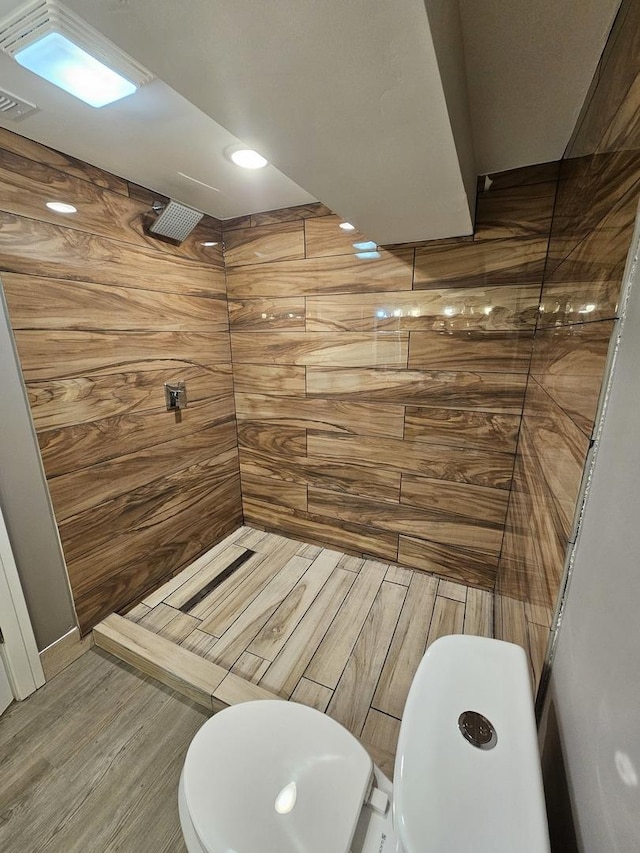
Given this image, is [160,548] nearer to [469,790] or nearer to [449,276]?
[469,790]

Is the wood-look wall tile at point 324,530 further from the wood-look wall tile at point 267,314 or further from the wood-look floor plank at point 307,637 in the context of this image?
the wood-look wall tile at point 267,314

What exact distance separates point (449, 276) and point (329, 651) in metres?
1.86

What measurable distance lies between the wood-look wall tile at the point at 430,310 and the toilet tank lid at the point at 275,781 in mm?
1642

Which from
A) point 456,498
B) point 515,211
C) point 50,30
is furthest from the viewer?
point 456,498

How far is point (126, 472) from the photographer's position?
1706 mm

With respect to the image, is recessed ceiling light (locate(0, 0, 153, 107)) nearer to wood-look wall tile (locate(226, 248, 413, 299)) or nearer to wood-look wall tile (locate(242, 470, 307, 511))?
wood-look wall tile (locate(226, 248, 413, 299))

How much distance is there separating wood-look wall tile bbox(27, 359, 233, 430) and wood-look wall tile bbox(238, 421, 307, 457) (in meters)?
0.38

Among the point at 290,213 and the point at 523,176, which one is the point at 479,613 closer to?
the point at 523,176

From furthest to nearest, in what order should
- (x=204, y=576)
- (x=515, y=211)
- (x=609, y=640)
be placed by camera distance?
Answer: (x=204, y=576) < (x=515, y=211) < (x=609, y=640)

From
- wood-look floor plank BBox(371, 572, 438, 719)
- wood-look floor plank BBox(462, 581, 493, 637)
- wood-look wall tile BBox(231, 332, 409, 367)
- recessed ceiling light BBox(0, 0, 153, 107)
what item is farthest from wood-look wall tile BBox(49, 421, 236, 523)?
wood-look floor plank BBox(462, 581, 493, 637)

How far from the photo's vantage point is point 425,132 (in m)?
0.77

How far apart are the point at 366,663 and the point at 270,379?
163 centimetres

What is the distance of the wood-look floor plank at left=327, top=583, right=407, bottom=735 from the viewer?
1284 millimetres

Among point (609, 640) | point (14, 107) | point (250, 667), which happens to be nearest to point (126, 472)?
point (250, 667)
